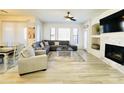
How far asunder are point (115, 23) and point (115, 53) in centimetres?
112

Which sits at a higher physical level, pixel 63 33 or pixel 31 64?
pixel 63 33

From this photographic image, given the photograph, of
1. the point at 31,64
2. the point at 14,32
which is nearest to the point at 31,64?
the point at 31,64

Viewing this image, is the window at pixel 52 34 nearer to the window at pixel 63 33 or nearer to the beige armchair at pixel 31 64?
the window at pixel 63 33

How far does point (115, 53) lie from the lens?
559 cm

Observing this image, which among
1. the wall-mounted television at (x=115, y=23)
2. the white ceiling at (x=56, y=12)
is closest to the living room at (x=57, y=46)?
the white ceiling at (x=56, y=12)

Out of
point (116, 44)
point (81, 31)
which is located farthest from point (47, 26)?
point (116, 44)

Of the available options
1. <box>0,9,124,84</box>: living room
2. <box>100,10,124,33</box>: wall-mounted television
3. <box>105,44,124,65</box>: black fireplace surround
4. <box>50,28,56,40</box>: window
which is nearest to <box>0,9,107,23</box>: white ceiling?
<box>0,9,124,84</box>: living room

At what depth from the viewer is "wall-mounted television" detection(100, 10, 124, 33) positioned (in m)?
4.92

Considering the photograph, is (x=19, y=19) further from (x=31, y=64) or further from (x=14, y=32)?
(x=31, y=64)

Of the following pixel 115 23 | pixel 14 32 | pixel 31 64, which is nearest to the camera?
pixel 31 64

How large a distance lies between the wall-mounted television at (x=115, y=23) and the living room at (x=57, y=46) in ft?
0.55

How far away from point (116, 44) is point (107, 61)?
1.32 m

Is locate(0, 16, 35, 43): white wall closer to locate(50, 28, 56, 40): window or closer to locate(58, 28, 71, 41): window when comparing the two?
locate(50, 28, 56, 40): window

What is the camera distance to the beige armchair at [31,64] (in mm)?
4504
